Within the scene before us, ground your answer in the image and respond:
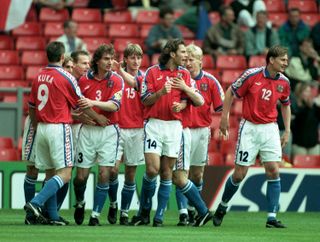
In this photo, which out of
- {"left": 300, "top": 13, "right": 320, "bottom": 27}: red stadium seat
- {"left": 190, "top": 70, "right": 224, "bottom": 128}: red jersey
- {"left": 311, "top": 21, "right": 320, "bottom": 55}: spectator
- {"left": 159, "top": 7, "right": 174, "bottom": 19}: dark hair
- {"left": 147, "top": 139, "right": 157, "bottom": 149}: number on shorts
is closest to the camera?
{"left": 147, "top": 139, "right": 157, "bottom": 149}: number on shorts

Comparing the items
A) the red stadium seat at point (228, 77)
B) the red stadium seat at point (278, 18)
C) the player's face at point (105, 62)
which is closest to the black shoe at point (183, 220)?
the player's face at point (105, 62)

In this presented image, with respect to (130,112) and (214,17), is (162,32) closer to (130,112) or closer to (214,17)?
(214,17)

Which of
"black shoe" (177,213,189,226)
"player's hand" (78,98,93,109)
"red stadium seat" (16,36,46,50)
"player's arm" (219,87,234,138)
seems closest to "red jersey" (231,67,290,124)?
"player's arm" (219,87,234,138)

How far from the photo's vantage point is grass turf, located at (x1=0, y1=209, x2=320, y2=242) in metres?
13.3

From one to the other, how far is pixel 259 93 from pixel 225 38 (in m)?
7.67

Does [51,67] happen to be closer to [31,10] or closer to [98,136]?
[98,136]

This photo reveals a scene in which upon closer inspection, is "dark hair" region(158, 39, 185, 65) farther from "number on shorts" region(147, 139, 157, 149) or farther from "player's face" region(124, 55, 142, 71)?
"number on shorts" region(147, 139, 157, 149)

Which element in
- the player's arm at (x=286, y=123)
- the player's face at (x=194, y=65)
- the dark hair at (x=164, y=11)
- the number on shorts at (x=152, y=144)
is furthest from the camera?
the dark hair at (x=164, y=11)

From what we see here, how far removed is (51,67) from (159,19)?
8.83m

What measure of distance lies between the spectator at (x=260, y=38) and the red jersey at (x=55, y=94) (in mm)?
8441

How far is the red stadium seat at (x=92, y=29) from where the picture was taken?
23.2 meters

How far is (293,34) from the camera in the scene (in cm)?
2320

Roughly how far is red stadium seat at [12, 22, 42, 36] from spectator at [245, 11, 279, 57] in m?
3.64

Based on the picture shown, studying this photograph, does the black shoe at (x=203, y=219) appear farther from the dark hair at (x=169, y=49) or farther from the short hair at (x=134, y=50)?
the short hair at (x=134, y=50)
